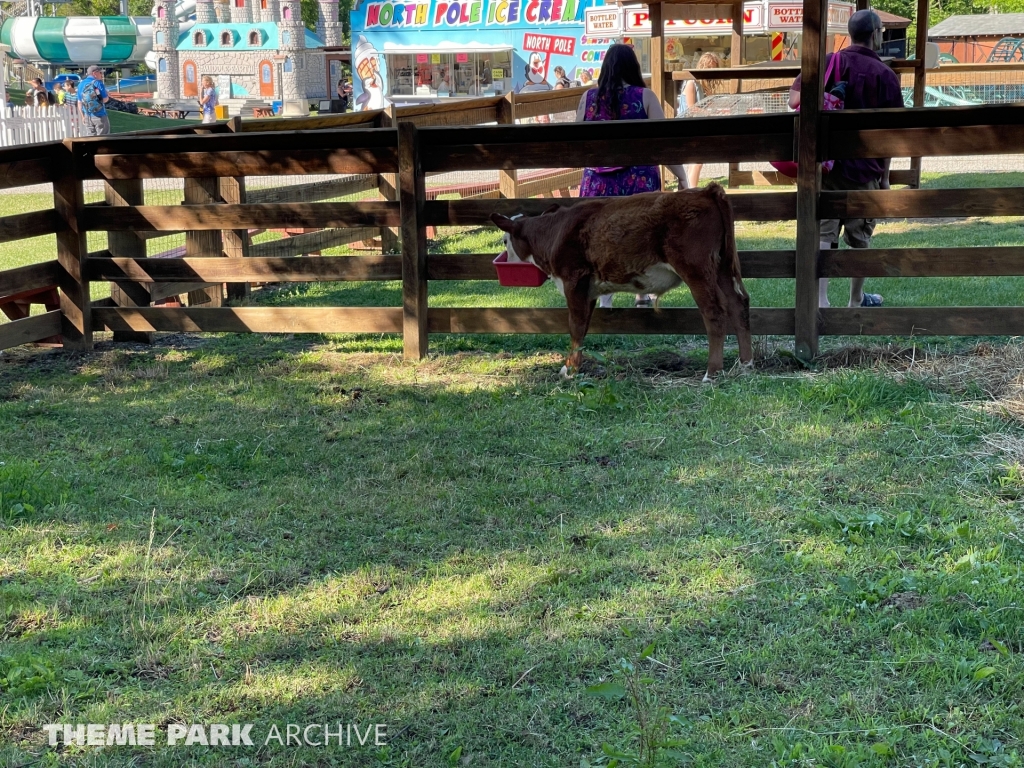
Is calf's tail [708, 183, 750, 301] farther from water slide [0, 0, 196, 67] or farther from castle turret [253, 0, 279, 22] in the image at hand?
water slide [0, 0, 196, 67]

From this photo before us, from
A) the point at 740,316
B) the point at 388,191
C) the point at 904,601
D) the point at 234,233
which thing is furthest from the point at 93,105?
the point at 904,601

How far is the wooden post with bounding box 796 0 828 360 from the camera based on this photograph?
21.4 ft

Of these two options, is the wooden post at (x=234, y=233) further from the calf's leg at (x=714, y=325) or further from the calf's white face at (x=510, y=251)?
the calf's leg at (x=714, y=325)

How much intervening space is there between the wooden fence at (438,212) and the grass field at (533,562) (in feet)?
1.63

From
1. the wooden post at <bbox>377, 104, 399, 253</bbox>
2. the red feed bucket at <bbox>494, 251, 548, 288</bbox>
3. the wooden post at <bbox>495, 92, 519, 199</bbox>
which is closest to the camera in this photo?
the red feed bucket at <bbox>494, 251, 548, 288</bbox>

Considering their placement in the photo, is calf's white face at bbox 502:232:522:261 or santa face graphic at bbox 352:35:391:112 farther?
santa face graphic at bbox 352:35:391:112

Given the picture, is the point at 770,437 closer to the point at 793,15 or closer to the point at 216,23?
the point at 793,15

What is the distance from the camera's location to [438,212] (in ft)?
24.2

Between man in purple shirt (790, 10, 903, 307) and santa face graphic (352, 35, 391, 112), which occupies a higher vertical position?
santa face graphic (352, 35, 391, 112)

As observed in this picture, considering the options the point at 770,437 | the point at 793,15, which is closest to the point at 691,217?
the point at 770,437

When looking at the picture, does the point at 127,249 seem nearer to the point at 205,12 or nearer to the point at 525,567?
the point at 525,567

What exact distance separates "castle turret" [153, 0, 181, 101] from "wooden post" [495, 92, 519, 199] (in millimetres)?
47177

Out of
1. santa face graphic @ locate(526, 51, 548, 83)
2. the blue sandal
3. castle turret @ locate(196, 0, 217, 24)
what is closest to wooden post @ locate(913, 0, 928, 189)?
the blue sandal

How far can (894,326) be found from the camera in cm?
675
